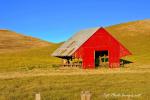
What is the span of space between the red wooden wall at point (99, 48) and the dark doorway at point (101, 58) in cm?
148

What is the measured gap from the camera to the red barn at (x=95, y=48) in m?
53.7

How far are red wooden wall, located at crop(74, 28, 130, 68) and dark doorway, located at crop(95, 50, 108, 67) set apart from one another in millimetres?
1483

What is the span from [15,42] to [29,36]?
1561 centimetres

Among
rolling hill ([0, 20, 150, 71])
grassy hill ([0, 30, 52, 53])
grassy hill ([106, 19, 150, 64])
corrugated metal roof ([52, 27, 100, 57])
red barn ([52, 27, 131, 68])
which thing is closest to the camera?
red barn ([52, 27, 131, 68])

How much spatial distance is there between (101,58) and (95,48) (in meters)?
2.93

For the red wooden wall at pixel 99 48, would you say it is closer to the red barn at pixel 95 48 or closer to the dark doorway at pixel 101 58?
the red barn at pixel 95 48

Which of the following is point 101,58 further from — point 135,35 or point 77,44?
point 135,35

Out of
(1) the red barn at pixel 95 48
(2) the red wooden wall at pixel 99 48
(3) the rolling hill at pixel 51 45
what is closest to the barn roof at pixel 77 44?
(1) the red barn at pixel 95 48

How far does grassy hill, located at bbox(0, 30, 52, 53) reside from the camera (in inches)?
4227

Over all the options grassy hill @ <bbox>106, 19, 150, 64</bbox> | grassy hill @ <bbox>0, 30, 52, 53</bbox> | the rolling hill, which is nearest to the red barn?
the rolling hill

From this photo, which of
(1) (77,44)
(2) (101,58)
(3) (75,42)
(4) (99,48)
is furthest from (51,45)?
(4) (99,48)

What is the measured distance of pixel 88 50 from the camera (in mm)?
54250

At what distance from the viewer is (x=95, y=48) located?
54469 mm

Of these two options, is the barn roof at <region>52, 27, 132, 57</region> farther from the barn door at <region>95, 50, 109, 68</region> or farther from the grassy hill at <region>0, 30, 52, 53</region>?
the grassy hill at <region>0, 30, 52, 53</region>
